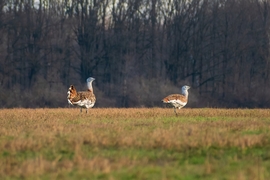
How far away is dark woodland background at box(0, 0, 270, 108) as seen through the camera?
43906 millimetres

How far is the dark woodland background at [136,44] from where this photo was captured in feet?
144

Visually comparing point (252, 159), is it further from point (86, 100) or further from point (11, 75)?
point (11, 75)

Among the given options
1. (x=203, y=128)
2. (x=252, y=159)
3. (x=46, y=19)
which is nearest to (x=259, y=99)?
(x=46, y=19)

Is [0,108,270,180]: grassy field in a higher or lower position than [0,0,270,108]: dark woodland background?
lower

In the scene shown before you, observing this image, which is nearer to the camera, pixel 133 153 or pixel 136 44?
pixel 133 153

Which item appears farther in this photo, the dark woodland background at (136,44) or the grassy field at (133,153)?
the dark woodland background at (136,44)

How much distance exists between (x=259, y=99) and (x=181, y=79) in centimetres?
757

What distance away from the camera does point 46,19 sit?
45344 millimetres

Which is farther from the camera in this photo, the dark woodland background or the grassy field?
the dark woodland background

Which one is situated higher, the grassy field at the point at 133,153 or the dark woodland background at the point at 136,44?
the dark woodland background at the point at 136,44

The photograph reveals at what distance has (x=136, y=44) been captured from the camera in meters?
47.6

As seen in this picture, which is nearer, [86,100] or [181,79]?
[86,100]

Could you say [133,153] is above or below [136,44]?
below

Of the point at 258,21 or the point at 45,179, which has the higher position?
the point at 258,21
